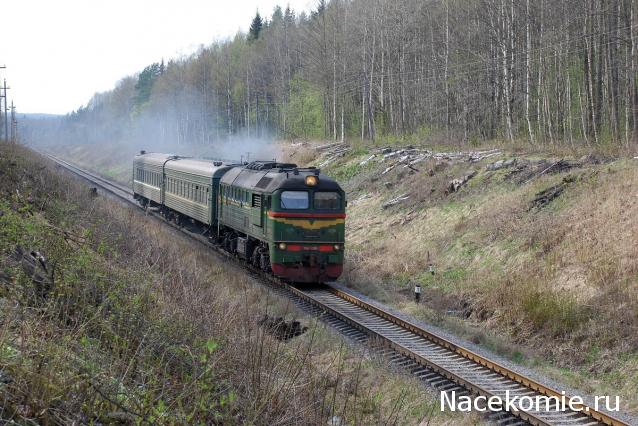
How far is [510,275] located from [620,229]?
8.04 ft

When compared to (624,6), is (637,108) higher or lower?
lower

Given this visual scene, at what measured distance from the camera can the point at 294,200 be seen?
54.2ft

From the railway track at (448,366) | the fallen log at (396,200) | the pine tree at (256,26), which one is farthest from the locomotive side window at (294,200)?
the pine tree at (256,26)

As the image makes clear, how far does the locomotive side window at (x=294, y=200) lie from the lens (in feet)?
53.8

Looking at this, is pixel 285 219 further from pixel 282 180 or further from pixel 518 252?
pixel 518 252

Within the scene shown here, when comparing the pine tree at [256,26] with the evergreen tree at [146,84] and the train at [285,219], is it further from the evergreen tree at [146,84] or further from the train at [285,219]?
the train at [285,219]

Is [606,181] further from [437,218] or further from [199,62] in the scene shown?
[199,62]

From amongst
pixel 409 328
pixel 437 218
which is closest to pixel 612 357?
pixel 409 328

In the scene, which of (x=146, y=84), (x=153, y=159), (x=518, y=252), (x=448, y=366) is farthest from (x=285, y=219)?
(x=146, y=84)

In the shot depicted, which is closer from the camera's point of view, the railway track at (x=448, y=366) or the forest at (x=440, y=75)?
the railway track at (x=448, y=366)

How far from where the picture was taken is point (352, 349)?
10953mm

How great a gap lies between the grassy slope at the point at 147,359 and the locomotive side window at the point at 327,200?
5186 millimetres

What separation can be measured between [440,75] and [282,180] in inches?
1020

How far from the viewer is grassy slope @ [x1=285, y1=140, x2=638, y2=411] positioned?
36.9ft
